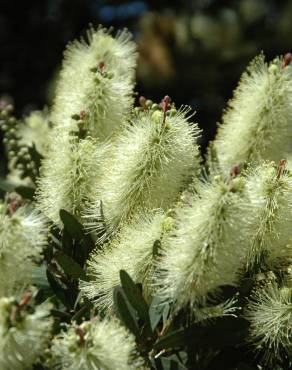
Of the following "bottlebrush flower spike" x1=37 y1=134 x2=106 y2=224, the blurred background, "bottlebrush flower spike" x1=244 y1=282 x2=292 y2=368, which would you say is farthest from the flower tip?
the blurred background

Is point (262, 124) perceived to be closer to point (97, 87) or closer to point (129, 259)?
point (97, 87)

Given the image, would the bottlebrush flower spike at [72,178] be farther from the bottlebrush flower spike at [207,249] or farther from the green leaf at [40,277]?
the bottlebrush flower spike at [207,249]

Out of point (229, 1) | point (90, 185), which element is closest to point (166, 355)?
point (90, 185)

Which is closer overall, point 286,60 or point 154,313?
point 154,313

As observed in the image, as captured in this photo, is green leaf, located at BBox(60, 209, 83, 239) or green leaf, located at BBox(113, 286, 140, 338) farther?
green leaf, located at BBox(60, 209, 83, 239)

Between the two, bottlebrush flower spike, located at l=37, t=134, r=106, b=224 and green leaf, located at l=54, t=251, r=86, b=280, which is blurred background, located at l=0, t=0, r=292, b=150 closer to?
bottlebrush flower spike, located at l=37, t=134, r=106, b=224

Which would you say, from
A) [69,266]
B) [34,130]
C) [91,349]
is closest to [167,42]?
[34,130]

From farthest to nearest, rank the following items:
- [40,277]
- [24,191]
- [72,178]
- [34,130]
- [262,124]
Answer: [34,130] → [24,191] → [262,124] → [72,178] → [40,277]
